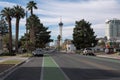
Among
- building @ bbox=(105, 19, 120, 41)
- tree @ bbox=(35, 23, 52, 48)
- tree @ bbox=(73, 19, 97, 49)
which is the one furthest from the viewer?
building @ bbox=(105, 19, 120, 41)

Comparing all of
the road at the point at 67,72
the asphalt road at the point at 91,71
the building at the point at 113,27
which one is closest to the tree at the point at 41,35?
the building at the point at 113,27

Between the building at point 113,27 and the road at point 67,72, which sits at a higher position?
the building at point 113,27

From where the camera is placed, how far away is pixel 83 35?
5098 inches

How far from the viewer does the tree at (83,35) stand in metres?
129

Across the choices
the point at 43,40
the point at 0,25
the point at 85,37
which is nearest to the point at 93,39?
the point at 85,37

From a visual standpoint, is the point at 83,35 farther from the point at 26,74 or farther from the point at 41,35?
the point at 26,74

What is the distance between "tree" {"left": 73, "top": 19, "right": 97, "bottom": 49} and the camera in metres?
129

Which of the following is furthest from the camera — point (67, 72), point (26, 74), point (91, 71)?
point (91, 71)

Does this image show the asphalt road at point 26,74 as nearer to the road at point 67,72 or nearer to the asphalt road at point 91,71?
the road at point 67,72

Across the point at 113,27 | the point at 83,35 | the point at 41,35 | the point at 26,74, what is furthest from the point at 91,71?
the point at 113,27

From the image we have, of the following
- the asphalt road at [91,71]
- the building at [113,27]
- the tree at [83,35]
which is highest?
the building at [113,27]

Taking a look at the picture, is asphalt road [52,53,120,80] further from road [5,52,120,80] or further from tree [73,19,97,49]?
tree [73,19,97,49]

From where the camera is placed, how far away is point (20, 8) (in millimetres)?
99688

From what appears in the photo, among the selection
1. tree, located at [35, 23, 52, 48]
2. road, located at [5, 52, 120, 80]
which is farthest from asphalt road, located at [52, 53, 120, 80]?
tree, located at [35, 23, 52, 48]
